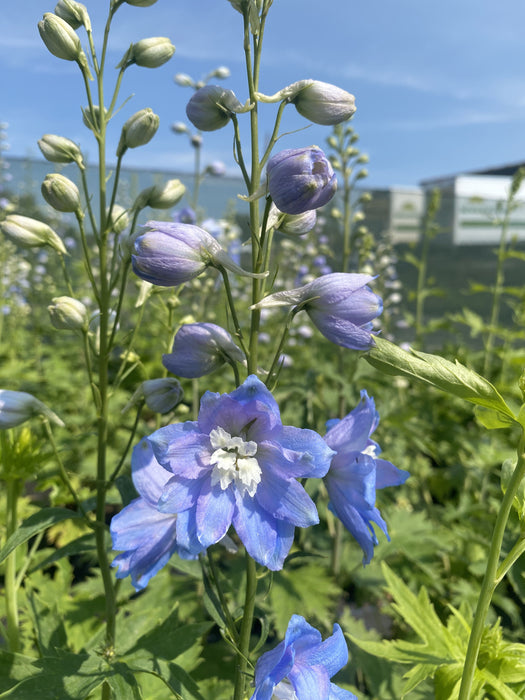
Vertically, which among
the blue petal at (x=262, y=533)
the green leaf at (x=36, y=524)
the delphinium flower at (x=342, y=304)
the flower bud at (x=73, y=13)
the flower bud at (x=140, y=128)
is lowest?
the green leaf at (x=36, y=524)

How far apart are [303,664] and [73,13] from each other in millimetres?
1541

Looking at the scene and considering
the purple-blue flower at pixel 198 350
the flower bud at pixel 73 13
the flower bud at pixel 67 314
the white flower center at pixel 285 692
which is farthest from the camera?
the flower bud at pixel 73 13

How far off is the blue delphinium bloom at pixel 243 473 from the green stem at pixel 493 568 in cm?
29

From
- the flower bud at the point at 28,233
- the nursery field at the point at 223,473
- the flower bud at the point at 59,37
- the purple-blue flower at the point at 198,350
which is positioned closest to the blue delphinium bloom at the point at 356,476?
the nursery field at the point at 223,473

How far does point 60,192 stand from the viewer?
4.22 feet

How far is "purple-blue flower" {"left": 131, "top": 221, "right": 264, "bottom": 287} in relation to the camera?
0.96 meters

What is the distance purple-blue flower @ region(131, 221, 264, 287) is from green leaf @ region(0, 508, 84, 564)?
56 cm

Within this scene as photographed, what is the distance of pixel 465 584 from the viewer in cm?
230

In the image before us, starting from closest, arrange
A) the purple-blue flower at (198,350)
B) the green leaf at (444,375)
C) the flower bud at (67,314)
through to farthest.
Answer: the green leaf at (444,375)
the purple-blue flower at (198,350)
the flower bud at (67,314)

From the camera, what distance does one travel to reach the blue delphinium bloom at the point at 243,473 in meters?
0.87

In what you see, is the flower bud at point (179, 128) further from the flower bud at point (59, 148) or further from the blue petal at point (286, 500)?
the blue petal at point (286, 500)

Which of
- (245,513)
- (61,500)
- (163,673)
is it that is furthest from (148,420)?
(245,513)

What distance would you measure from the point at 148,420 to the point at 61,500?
3035mm

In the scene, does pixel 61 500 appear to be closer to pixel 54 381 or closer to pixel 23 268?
pixel 54 381
